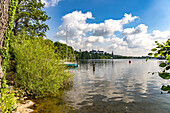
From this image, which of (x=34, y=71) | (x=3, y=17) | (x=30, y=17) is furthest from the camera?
(x=30, y=17)

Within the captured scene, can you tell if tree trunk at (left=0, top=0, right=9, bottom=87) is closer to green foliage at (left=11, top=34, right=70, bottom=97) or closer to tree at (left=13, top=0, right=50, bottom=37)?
green foliage at (left=11, top=34, right=70, bottom=97)

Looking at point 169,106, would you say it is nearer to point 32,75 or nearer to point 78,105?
point 78,105

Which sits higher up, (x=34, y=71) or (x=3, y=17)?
(x=3, y=17)

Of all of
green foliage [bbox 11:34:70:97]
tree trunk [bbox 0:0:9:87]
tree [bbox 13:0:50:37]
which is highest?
tree [bbox 13:0:50:37]

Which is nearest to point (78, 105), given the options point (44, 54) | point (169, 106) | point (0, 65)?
Result: point (44, 54)

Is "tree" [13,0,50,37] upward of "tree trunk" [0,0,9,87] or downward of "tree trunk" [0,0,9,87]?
upward

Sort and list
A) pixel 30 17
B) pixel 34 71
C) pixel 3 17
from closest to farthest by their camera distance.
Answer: pixel 3 17
pixel 34 71
pixel 30 17

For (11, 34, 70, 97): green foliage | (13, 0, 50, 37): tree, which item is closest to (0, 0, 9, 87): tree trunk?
(11, 34, 70, 97): green foliage

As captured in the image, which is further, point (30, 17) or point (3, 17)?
point (30, 17)

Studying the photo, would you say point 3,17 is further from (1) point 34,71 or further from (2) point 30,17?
(2) point 30,17

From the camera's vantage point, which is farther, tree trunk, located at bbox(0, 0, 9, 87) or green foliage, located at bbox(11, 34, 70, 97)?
green foliage, located at bbox(11, 34, 70, 97)

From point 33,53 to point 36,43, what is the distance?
1263mm

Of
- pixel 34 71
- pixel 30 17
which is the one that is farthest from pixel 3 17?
pixel 30 17

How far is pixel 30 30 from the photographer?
910 inches
